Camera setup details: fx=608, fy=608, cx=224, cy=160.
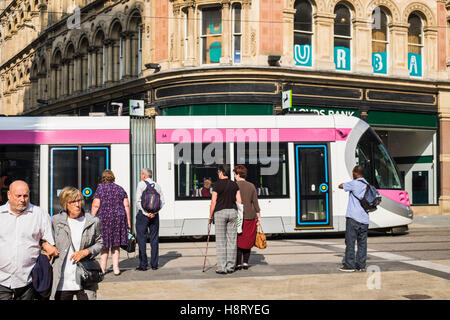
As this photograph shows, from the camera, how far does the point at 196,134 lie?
49.5 ft

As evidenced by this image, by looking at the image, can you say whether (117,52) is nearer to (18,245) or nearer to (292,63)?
(292,63)

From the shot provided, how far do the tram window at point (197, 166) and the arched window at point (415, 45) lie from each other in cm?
1338

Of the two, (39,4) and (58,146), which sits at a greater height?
(39,4)

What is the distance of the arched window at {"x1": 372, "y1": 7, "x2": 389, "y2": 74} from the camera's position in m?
24.5

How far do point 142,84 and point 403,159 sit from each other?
11840mm

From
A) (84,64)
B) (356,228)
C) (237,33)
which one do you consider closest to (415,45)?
(237,33)

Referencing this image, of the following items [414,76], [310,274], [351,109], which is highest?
[414,76]

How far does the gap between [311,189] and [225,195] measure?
582 cm

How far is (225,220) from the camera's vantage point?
995cm

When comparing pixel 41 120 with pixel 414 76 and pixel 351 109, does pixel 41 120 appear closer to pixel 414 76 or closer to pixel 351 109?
pixel 351 109

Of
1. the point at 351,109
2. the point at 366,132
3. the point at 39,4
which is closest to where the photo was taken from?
the point at 366,132

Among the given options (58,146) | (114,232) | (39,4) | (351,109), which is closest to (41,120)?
(58,146)

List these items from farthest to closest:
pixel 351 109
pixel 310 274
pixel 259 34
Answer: pixel 351 109
pixel 259 34
pixel 310 274

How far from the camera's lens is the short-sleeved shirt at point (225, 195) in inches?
393
